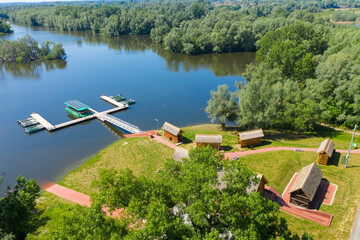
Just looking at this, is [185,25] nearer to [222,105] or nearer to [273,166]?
[222,105]

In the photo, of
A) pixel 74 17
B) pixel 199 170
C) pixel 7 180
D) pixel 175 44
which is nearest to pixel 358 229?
pixel 199 170

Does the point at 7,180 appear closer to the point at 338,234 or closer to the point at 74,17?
the point at 338,234

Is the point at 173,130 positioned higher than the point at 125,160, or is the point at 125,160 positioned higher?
the point at 173,130

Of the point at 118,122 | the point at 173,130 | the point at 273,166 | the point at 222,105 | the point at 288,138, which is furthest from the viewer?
the point at 118,122

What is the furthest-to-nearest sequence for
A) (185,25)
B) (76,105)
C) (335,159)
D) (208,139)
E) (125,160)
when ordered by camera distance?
(185,25)
(76,105)
(125,160)
(208,139)
(335,159)

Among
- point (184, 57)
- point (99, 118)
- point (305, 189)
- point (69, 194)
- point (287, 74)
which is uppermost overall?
point (287, 74)

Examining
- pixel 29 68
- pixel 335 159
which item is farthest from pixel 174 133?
pixel 29 68

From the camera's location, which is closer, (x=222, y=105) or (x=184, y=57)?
(x=222, y=105)

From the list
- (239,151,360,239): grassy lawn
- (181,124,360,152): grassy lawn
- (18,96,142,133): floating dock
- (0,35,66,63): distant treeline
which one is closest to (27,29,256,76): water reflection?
(0,35,66,63): distant treeline
